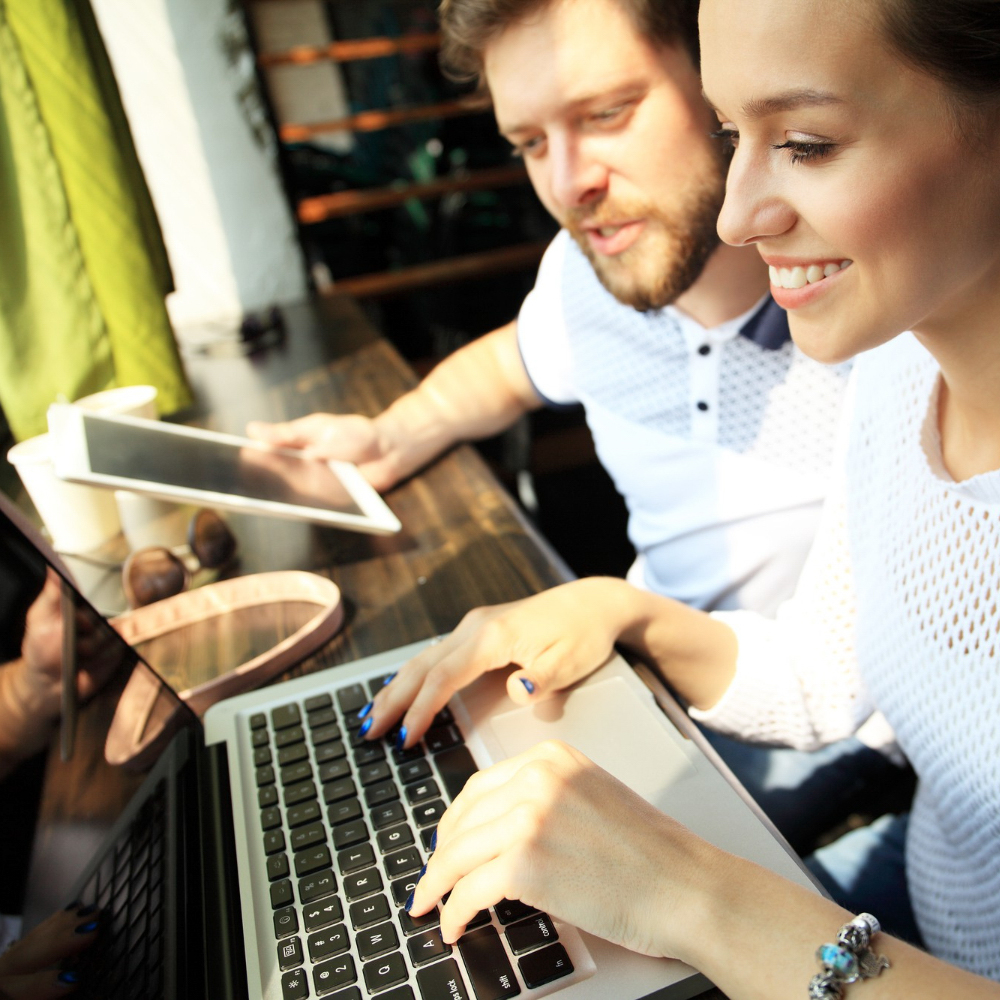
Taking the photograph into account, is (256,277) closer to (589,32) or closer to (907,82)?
(589,32)

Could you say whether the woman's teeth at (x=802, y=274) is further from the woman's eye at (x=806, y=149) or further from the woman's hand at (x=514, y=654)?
the woman's hand at (x=514, y=654)

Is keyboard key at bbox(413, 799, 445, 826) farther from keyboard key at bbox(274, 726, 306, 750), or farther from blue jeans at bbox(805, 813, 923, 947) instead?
blue jeans at bbox(805, 813, 923, 947)

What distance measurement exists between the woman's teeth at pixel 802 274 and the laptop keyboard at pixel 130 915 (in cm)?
62

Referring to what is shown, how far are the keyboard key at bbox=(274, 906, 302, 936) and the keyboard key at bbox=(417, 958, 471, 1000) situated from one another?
0.09 meters

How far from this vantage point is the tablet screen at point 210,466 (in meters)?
0.92

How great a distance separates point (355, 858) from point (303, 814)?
0.06 m

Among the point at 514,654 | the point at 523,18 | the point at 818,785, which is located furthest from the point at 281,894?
the point at 523,18

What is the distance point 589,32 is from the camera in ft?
3.13

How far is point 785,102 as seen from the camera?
1.79ft

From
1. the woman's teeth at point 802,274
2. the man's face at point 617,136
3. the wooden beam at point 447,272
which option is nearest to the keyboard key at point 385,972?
the woman's teeth at point 802,274

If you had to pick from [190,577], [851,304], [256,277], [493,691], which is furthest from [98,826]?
[256,277]

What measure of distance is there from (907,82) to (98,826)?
70 centimetres

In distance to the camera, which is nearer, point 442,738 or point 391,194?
point 442,738

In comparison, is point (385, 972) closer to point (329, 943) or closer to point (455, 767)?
point (329, 943)
